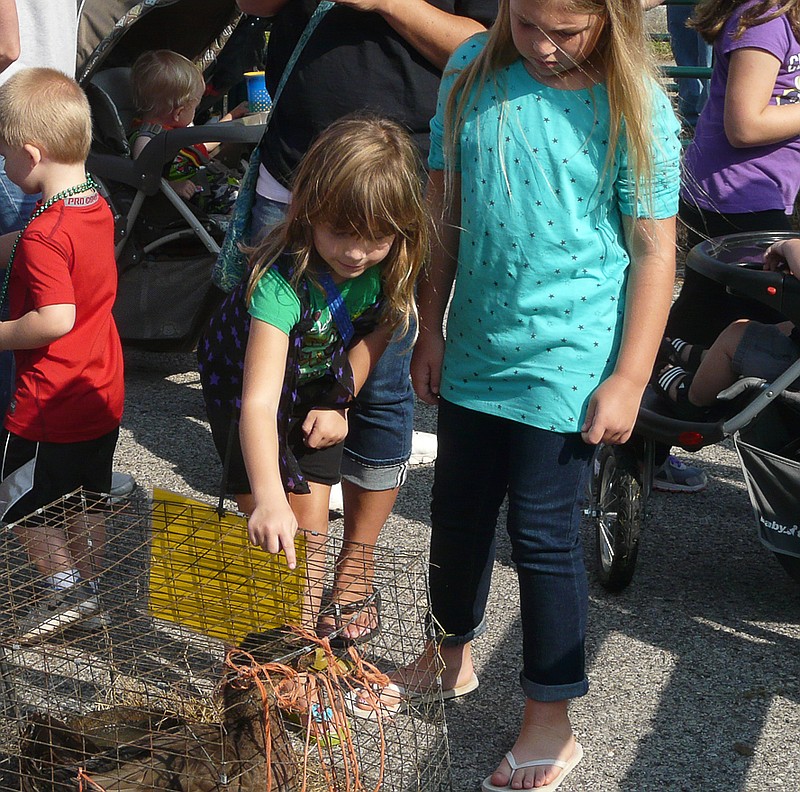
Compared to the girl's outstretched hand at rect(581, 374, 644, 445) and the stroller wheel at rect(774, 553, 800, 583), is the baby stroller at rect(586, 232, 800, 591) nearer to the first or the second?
the stroller wheel at rect(774, 553, 800, 583)

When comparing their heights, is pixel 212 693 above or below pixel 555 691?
above

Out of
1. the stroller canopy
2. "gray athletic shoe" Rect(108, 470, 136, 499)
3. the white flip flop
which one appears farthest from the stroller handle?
the stroller canopy

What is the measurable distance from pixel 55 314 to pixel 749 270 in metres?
1.64

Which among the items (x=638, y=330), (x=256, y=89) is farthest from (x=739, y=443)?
(x=256, y=89)

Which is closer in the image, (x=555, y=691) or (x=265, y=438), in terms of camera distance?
(x=265, y=438)

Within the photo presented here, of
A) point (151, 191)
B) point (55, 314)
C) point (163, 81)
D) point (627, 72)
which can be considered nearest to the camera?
point (627, 72)

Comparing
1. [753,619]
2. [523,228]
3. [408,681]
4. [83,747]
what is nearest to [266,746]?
[83,747]

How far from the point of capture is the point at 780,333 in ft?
9.36

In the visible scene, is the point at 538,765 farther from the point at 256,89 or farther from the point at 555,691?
the point at 256,89

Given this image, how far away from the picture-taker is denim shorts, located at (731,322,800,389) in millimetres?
2793

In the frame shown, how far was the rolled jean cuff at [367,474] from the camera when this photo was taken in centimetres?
273

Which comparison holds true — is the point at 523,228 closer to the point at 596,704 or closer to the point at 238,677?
the point at 238,677

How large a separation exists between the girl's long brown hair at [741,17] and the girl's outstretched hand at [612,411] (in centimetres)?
151

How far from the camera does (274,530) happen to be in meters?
1.87
